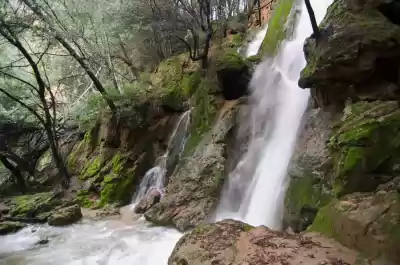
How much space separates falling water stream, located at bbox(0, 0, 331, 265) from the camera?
8.13 metres

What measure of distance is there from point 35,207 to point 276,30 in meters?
10.8

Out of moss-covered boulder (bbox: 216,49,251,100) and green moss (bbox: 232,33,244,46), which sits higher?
Result: green moss (bbox: 232,33,244,46)

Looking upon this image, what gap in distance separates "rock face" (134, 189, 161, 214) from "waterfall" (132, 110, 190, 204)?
17.3 inches

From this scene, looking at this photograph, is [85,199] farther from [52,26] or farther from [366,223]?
[366,223]

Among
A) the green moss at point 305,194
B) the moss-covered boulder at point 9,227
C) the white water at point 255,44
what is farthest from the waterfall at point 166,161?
the green moss at point 305,194

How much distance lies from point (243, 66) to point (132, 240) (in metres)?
7.04

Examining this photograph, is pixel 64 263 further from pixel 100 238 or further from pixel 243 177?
pixel 243 177

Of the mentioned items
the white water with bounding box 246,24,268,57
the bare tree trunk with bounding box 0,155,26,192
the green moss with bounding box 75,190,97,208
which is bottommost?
the green moss with bounding box 75,190,97,208

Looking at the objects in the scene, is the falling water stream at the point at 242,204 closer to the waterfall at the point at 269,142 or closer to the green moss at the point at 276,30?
the waterfall at the point at 269,142

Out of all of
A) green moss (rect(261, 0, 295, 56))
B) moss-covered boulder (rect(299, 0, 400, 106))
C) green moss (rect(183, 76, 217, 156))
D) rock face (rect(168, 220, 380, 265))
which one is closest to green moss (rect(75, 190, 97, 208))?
green moss (rect(183, 76, 217, 156))

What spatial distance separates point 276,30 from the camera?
13.9m

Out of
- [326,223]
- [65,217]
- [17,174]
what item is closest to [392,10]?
[326,223]

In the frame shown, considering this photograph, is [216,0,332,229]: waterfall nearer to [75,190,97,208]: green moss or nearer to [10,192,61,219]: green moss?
[75,190,97,208]: green moss

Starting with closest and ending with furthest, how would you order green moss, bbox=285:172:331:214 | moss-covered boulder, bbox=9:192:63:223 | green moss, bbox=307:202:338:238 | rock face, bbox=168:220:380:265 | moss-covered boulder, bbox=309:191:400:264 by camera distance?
moss-covered boulder, bbox=309:191:400:264
rock face, bbox=168:220:380:265
green moss, bbox=307:202:338:238
green moss, bbox=285:172:331:214
moss-covered boulder, bbox=9:192:63:223
